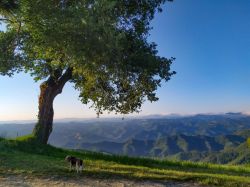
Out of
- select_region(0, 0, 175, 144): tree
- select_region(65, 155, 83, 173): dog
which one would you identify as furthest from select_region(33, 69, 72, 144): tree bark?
select_region(65, 155, 83, 173): dog

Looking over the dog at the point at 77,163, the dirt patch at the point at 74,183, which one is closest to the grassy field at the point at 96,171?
the dog at the point at 77,163

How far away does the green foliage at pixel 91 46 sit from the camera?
19.9 meters

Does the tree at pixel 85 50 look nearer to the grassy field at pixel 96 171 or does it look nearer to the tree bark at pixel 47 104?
the tree bark at pixel 47 104

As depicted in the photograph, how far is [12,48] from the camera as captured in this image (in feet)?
90.8

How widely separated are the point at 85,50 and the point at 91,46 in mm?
392

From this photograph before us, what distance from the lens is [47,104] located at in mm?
31828

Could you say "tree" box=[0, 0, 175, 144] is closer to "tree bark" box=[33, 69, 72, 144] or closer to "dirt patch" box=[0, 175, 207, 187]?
"tree bark" box=[33, 69, 72, 144]

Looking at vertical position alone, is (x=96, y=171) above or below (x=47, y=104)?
below

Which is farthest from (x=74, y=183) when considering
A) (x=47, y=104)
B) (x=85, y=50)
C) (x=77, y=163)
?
(x=47, y=104)

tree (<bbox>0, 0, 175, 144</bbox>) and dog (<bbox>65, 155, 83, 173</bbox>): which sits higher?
tree (<bbox>0, 0, 175, 144</bbox>)

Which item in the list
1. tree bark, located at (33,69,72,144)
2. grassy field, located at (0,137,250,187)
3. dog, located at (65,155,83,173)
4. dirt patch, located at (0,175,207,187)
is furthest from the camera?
tree bark, located at (33,69,72,144)

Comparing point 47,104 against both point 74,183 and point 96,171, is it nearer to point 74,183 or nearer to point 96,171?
point 96,171

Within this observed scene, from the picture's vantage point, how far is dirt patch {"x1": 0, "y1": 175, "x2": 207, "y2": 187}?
15.8 metres

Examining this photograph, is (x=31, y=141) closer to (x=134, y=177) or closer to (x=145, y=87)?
(x=145, y=87)
